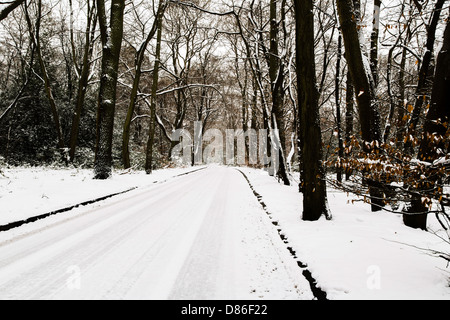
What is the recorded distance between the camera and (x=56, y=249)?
3.83 metres

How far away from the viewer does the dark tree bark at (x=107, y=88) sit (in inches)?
467

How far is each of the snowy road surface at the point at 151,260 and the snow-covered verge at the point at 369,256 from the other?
0.33m

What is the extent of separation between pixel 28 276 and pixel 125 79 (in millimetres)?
27274

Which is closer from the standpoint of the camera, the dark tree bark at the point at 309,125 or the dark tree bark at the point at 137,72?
the dark tree bark at the point at 309,125

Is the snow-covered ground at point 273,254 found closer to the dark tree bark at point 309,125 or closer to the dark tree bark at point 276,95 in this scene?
the dark tree bark at point 309,125

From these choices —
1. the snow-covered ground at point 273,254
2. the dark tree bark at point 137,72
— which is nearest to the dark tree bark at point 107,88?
the dark tree bark at point 137,72

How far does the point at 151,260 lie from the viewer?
11.4ft

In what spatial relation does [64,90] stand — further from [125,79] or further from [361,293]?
[361,293]

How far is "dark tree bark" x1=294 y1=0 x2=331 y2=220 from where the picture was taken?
5375 mm

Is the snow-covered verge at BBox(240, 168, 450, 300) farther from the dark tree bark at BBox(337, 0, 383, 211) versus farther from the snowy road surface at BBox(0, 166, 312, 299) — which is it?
the dark tree bark at BBox(337, 0, 383, 211)

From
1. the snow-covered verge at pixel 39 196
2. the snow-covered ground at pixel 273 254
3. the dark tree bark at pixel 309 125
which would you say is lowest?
the snow-covered ground at pixel 273 254

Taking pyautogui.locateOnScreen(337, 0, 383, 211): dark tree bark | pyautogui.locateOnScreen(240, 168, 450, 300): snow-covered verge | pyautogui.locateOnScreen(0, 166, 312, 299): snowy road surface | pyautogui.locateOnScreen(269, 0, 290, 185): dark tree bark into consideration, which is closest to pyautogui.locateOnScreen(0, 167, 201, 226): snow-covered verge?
pyautogui.locateOnScreen(0, 166, 312, 299): snowy road surface

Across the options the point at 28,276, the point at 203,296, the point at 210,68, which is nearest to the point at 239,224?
the point at 203,296

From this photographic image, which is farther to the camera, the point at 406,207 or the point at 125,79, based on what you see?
the point at 125,79
